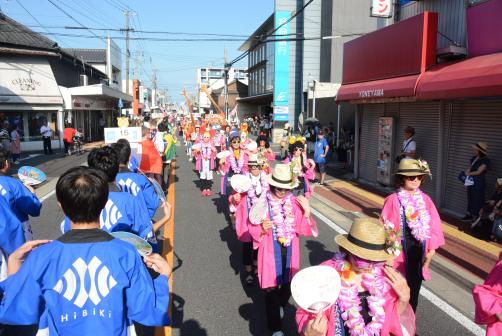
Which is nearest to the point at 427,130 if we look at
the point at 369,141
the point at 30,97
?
the point at 369,141

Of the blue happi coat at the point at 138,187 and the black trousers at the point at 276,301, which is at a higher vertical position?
the blue happi coat at the point at 138,187

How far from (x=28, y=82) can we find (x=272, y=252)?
2515cm

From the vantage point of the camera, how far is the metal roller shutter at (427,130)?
9.59 metres

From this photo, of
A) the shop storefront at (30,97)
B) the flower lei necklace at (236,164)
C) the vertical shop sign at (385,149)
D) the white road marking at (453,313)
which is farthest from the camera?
the shop storefront at (30,97)

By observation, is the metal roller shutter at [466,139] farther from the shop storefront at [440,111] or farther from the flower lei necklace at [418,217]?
the flower lei necklace at [418,217]

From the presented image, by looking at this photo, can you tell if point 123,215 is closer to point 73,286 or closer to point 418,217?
point 73,286

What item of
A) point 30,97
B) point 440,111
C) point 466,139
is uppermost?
point 30,97

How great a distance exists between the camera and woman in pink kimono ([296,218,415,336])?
Result: 7.94ft

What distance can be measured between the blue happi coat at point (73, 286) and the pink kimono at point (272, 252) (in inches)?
71.4

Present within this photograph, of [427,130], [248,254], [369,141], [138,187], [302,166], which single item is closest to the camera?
[138,187]

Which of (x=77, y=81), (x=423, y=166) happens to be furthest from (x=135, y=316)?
(x=77, y=81)

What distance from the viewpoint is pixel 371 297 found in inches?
96.3

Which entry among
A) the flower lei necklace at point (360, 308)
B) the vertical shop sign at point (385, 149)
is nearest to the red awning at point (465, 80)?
the vertical shop sign at point (385, 149)

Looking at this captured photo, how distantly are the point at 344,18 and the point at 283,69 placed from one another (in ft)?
20.1
